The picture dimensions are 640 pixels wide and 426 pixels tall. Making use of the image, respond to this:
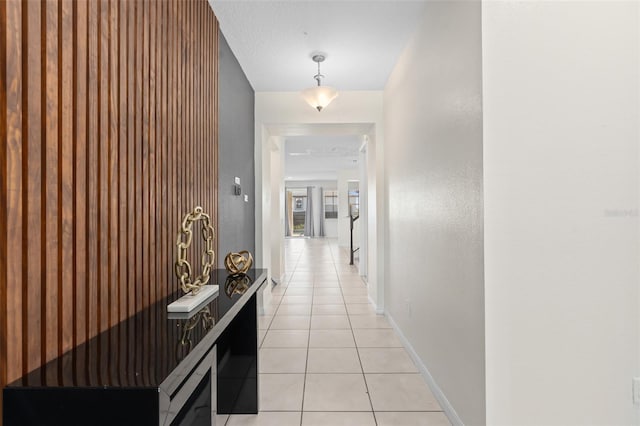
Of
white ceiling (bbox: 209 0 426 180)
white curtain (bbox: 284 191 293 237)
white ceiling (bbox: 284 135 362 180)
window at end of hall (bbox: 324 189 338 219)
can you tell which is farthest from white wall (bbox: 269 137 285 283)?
white curtain (bbox: 284 191 293 237)

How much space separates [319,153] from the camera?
8.52m

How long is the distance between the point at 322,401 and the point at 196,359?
5.12ft

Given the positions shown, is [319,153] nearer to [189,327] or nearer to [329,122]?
[329,122]

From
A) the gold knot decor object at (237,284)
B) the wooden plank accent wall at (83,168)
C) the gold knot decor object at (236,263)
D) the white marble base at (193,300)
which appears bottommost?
the gold knot decor object at (237,284)

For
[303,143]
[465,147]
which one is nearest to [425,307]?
[465,147]

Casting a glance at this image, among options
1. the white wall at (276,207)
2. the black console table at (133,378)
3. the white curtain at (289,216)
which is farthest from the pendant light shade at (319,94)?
the white curtain at (289,216)

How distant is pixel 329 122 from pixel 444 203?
2.42m

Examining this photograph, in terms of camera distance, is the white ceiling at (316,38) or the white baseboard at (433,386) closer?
the white baseboard at (433,386)

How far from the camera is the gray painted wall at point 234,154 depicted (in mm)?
2838

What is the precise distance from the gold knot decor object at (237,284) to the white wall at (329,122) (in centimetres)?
226

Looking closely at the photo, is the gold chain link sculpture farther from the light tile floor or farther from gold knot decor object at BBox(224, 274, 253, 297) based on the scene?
the light tile floor

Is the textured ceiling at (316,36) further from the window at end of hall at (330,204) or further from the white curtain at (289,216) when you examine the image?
the white curtain at (289,216)

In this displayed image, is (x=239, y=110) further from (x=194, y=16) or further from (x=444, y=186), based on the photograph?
(x=444, y=186)

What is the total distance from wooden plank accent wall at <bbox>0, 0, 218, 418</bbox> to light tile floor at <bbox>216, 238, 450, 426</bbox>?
112 cm
